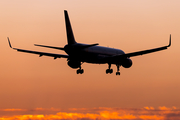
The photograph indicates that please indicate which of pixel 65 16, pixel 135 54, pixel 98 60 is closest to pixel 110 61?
pixel 98 60

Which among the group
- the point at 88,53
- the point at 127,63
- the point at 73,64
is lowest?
the point at 73,64

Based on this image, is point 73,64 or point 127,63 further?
point 127,63

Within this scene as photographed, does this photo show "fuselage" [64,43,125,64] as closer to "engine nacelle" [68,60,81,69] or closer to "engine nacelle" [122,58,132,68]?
"engine nacelle" [68,60,81,69]

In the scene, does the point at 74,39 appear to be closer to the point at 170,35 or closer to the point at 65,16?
the point at 65,16

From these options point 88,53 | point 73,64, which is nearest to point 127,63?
point 88,53

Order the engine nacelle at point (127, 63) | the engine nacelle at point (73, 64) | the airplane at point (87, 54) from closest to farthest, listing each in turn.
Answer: the airplane at point (87, 54), the engine nacelle at point (73, 64), the engine nacelle at point (127, 63)

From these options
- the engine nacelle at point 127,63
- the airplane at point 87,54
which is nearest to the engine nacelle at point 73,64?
the airplane at point 87,54

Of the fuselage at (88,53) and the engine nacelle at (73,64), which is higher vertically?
the fuselage at (88,53)

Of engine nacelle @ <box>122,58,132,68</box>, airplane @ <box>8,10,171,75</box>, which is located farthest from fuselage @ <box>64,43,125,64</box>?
engine nacelle @ <box>122,58,132,68</box>

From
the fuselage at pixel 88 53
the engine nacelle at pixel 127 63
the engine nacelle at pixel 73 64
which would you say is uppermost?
the fuselage at pixel 88 53

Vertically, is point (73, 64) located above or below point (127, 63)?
below

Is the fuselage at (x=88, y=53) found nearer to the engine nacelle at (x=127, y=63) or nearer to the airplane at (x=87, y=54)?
the airplane at (x=87, y=54)

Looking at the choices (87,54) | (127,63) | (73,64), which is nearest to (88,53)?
(87,54)

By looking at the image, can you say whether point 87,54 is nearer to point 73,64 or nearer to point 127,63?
point 73,64
